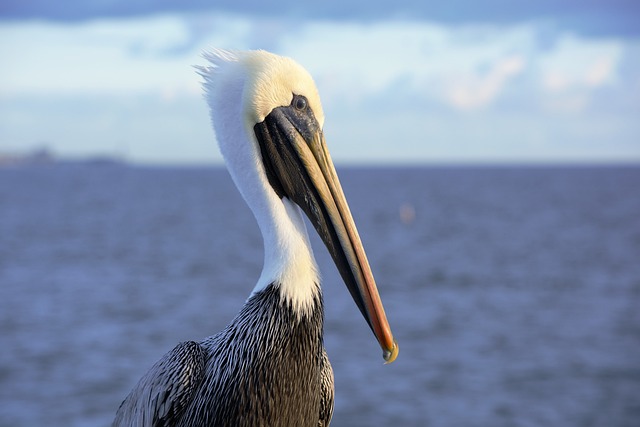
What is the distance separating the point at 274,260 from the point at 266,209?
0.26m

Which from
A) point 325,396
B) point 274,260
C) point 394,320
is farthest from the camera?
point 394,320

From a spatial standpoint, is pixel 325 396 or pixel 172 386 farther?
pixel 325 396

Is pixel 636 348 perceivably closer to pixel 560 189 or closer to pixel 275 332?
pixel 275 332

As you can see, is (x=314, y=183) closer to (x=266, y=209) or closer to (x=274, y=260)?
(x=266, y=209)

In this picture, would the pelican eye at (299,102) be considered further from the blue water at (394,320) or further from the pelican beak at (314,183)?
the blue water at (394,320)

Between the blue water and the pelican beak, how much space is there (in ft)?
42.9

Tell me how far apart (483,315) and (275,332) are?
23.8 m

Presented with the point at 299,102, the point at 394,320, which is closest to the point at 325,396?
the point at 299,102

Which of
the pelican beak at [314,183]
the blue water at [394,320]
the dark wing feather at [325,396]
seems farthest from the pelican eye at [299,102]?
the blue water at [394,320]

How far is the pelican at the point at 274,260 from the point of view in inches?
161

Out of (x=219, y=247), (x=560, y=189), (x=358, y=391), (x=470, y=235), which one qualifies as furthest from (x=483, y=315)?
(x=560, y=189)

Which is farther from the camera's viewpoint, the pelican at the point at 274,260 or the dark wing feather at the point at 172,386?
the dark wing feather at the point at 172,386

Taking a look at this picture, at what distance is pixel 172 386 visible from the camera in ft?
13.9

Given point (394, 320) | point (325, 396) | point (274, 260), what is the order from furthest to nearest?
point (394, 320)
point (325, 396)
point (274, 260)
